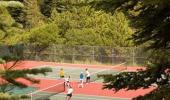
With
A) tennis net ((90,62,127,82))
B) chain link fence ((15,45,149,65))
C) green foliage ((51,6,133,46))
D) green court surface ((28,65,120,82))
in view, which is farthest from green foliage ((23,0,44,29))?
tennis net ((90,62,127,82))

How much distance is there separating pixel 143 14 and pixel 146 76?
957 millimetres

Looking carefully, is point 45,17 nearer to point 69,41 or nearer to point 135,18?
point 69,41

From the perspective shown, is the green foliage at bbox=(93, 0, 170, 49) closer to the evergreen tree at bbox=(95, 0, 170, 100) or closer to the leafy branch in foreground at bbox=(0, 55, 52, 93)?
the evergreen tree at bbox=(95, 0, 170, 100)

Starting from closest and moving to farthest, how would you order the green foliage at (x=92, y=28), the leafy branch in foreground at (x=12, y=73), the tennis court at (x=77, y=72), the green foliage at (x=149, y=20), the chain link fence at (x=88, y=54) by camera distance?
the leafy branch in foreground at (x=12, y=73) → the green foliage at (x=149, y=20) → the tennis court at (x=77, y=72) → the chain link fence at (x=88, y=54) → the green foliage at (x=92, y=28)

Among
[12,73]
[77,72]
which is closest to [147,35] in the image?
[12,73]

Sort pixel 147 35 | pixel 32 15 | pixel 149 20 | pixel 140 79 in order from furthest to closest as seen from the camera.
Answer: pixel 32 15
pixel 147 35
pixel 140 79
pixel 149 20

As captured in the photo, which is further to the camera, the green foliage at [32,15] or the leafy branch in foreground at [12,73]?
the green foliage at [32,15]

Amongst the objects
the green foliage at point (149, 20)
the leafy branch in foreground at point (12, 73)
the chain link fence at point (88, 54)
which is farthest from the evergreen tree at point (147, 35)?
the chain link fence at point (88, 54)

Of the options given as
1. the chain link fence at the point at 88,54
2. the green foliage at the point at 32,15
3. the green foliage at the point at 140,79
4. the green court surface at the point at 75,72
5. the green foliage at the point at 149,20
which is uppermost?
the green foliage at the point at 32,15

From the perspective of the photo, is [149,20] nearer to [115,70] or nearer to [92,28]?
[115,70]


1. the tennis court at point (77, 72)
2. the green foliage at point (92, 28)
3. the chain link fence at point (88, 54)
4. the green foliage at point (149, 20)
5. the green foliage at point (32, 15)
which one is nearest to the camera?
the green foliage at point (149, 20)

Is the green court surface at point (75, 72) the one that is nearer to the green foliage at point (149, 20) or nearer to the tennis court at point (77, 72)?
the tennis court at point (77, 72)

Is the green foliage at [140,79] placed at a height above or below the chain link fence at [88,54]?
above

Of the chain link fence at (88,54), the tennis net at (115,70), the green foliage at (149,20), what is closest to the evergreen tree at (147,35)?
the green foliage at (149,20)
